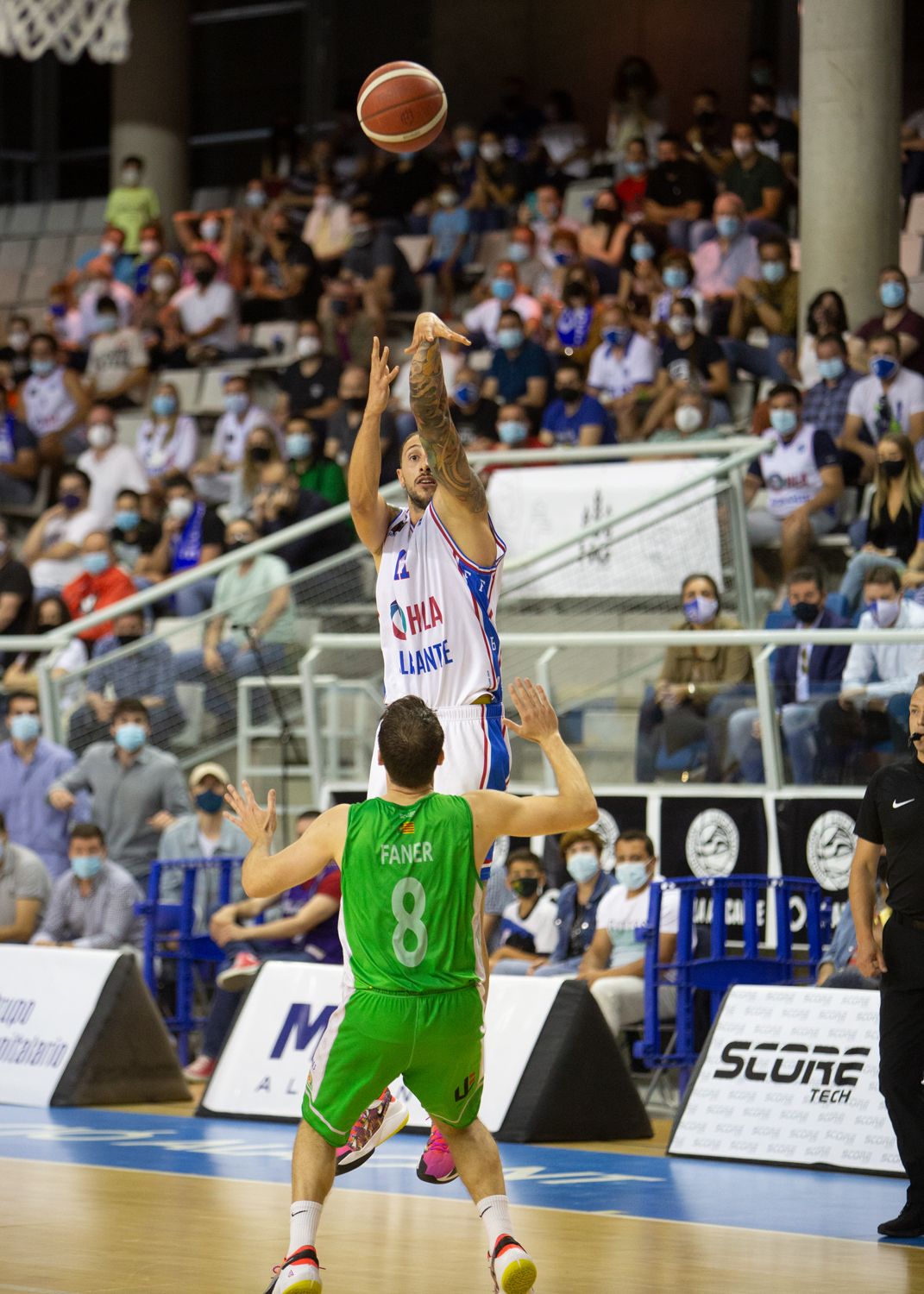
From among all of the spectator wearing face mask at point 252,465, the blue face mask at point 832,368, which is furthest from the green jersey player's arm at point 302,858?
the spectator wearing face mask at point 252,465

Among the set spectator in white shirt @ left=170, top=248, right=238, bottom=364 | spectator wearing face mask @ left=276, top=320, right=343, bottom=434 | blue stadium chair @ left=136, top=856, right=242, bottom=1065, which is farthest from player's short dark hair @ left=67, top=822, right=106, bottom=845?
spectator in white shirt @ left=170, top=248, right=238, bottom=364

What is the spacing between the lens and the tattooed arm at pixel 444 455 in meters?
6.94

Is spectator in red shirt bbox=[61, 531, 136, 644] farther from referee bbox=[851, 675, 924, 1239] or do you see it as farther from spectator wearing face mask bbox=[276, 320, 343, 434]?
referee bbox=[851, 675, 924, 1239]

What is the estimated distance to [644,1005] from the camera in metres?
11.1

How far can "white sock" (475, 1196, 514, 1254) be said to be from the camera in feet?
19.6

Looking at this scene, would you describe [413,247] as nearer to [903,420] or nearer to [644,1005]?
[903,420]

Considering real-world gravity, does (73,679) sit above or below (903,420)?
below

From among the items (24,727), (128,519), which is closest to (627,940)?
(24,727)

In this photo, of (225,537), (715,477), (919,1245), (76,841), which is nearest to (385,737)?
(919,1245)

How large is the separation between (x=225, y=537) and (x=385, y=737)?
11.1 meters

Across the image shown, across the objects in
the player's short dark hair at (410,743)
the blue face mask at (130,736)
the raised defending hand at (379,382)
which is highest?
the raised defending hand at (379,382)

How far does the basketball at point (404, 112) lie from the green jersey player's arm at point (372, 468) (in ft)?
5.05

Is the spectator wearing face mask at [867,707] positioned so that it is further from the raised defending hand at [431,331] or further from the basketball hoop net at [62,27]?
the basketball hoop net at [62,27]

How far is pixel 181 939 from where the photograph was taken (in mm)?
12891
